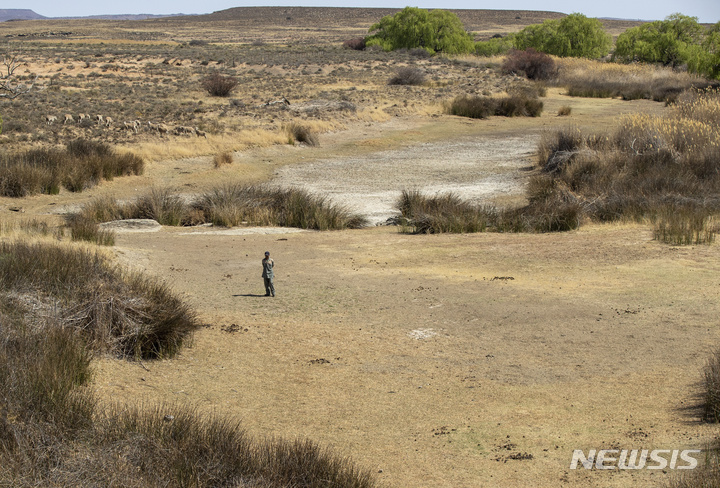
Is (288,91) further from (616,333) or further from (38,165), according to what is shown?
(616,333)

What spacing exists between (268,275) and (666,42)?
189ft

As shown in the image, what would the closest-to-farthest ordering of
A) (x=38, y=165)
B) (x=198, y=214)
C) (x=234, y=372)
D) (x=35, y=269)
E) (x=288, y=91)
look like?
(x=234, y=372) < (x=35, y=269) < (x=198, y=214) < (x=38, y=165) < (x=288, y=91)

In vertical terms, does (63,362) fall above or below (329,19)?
below

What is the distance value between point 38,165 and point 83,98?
1748 cm

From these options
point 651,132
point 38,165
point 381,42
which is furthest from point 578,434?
point 381,42

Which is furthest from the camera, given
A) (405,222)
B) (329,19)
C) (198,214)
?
(329,19)

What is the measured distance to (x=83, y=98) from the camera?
36.5 m

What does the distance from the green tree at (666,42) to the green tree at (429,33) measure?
57.5 feet

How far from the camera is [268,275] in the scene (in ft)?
33.9

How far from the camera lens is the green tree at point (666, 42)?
58.1 meters

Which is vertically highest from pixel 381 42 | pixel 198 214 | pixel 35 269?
pixel 381 42

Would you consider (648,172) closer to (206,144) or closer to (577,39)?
(206,144)

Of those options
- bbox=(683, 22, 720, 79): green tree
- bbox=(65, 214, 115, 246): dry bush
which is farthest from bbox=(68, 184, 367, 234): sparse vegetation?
bbox=(683, 22, 720, 79): green tree

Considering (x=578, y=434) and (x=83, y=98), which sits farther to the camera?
(x=83, y=98)
